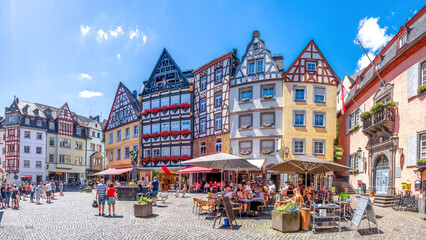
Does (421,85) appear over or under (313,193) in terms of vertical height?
over

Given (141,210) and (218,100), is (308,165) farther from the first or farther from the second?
(218,100)

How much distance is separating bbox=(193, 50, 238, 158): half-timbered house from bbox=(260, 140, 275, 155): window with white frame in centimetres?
316

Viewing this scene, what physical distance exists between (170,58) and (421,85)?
26973mm

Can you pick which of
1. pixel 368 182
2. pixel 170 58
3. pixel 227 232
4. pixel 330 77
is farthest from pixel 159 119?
pixel 227 232

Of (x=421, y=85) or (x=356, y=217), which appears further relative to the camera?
(x=421, y=85)

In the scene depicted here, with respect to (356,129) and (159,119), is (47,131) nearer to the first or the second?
(159,119)

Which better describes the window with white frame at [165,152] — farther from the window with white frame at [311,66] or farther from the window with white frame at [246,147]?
the window with white frame at [311,66]

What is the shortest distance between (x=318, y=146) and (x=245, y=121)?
6.48 m

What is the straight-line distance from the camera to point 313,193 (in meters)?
14.5

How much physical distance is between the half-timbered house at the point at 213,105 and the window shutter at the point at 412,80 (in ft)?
53.7

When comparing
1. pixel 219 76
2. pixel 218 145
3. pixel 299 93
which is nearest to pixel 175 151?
pixel 218 145

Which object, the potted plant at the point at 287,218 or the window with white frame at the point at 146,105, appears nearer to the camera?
the potted plant at the point at 287,218

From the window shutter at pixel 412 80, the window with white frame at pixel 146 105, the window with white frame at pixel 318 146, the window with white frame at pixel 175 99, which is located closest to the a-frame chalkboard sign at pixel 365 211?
the window shutter at pixel 412 80

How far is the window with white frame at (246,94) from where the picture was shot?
30.0 metres
